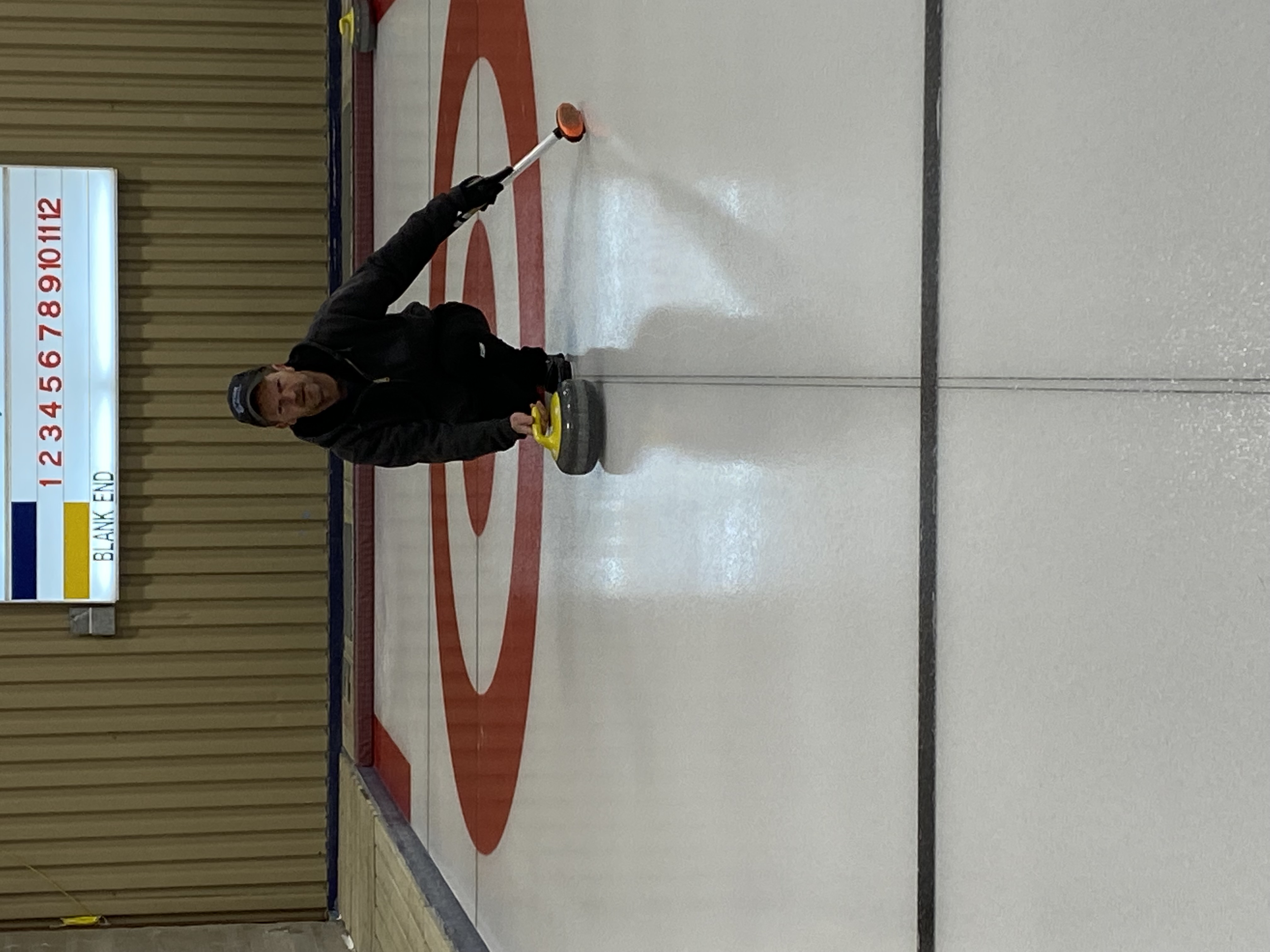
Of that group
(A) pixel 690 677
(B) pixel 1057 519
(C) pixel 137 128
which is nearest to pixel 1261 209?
(B) pixel 1057 519

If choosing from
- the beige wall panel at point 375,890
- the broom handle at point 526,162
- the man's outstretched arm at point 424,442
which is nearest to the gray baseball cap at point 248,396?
the man's outstretched arm at point 424,442

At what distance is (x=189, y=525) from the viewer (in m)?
6.08

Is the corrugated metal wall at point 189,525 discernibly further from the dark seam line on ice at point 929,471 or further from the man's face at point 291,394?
the dark seam line on ice at point 929,471

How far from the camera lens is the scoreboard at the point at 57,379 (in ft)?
19.3

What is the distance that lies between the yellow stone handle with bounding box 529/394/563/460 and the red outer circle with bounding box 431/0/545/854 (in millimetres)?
322

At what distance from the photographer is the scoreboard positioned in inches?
231

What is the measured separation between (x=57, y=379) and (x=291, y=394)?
11.7 ft

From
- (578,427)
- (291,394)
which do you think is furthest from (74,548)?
(578,427)

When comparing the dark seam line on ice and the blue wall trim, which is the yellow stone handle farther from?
the blue wall trim

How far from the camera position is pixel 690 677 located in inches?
82.2

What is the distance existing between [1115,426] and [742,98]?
903mm

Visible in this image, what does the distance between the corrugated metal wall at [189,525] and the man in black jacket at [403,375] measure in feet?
10.5

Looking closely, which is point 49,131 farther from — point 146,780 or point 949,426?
point 949,426

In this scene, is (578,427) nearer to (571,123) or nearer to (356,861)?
(571,123)
